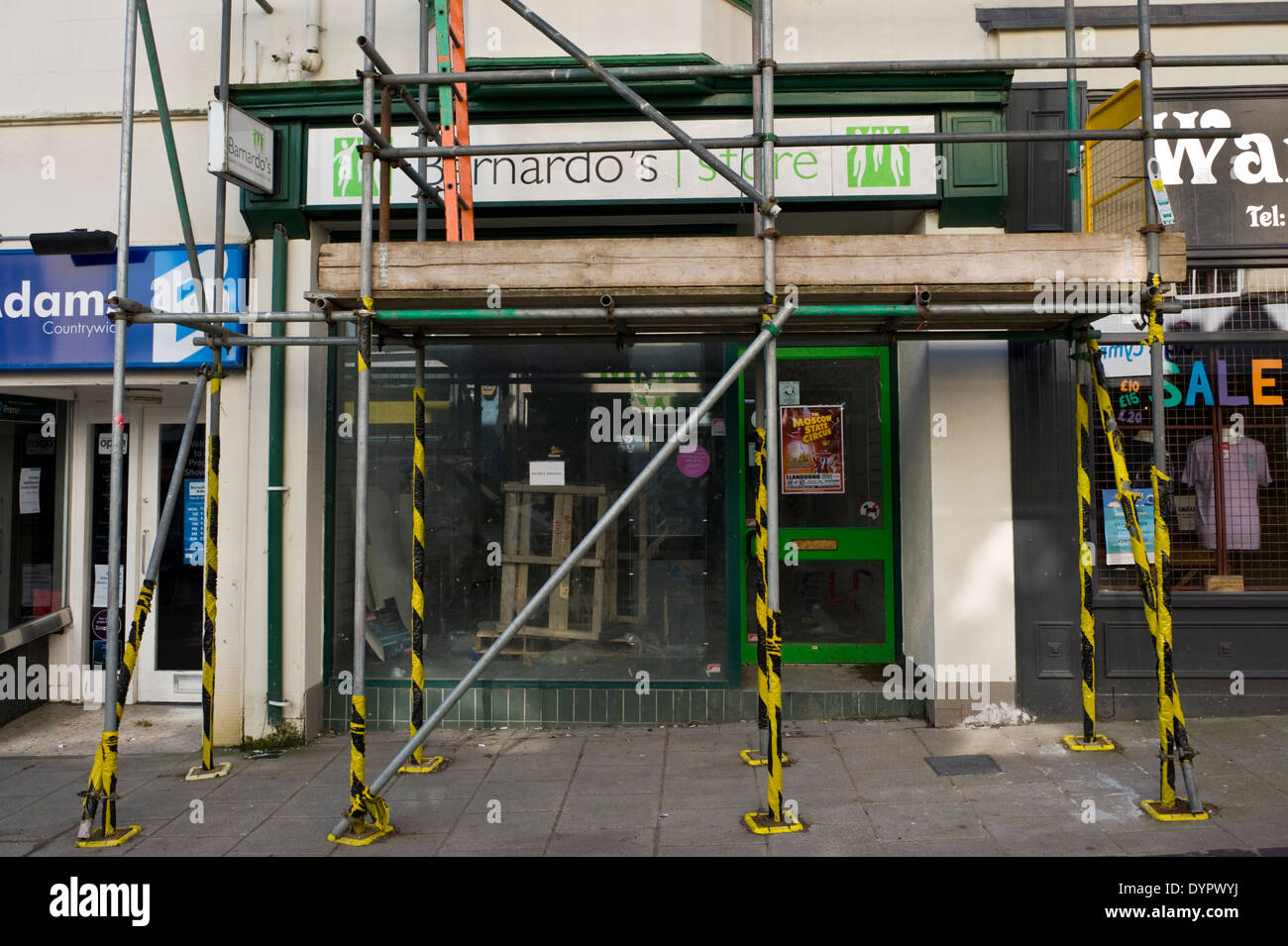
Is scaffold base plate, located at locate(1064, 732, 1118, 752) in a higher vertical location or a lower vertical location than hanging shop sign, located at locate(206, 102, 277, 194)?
lower

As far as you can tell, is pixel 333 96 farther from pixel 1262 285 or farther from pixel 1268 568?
pixel 1268 568

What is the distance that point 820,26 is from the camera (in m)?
6.44

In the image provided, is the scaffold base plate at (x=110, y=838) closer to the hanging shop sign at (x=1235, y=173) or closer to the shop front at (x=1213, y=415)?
the shop front at (x=1213, y=415)

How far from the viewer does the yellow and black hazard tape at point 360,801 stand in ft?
14.4

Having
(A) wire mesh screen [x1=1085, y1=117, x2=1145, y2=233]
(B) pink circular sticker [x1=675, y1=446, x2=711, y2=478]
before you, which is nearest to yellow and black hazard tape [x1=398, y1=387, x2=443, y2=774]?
(B) pink circular sticker [x1=675, y1=446, x2=711, y2=478]

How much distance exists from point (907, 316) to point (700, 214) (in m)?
2.22

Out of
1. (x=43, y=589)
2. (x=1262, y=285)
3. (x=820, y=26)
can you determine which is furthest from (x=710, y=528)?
(x=43, y=589)

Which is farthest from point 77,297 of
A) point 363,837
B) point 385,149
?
point 363,837

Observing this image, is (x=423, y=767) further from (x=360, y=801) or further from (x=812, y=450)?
(x=812, y=450)

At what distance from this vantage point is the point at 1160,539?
180 inches

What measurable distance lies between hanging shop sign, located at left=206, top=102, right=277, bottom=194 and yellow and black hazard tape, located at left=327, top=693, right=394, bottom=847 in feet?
11.6

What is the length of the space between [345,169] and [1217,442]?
21.7 ft

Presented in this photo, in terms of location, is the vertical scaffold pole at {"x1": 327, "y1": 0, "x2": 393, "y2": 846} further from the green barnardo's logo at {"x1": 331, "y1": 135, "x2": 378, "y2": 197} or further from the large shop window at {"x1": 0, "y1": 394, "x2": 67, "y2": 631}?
the large shop window at {"x1": 0, "y1": 394, "x2": 67, "y2": 631}

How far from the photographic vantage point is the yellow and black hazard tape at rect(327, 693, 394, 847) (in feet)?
14.4
